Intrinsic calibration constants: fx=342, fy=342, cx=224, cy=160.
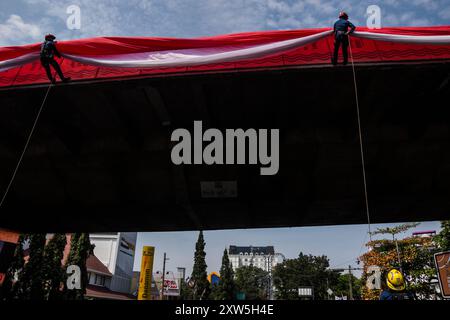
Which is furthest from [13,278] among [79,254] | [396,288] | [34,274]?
[396,288]

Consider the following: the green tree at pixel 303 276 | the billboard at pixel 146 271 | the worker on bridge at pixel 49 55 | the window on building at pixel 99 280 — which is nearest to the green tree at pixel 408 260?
the billboard at pixel 146 271

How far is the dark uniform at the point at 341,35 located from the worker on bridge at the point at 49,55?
21.3 feet

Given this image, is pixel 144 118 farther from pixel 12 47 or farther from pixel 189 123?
pixel 12 47

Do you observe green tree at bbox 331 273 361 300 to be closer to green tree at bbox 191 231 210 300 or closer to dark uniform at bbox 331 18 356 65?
green tree at bbox 191 231 210 300

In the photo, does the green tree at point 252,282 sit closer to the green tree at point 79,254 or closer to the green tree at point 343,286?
the green tree at point 343,286

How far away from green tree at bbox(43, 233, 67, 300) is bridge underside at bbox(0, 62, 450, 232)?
18681 millimetres

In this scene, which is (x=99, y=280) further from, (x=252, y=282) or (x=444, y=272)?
(x=252, y=282)

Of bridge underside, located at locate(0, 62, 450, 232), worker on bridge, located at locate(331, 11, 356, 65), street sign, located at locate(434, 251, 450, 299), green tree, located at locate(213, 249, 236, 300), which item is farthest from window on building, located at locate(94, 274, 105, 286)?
worker on bridge, located at locate(331, 11, 356, 65)

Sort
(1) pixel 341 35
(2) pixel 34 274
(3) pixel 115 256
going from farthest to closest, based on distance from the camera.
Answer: (3) pixel 115 256 < (2) pixel 34 274 < (1) pixel 341 35

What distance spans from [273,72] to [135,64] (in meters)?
→ 3.24

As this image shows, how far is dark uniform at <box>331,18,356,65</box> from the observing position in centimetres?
755

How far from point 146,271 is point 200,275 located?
2162 inches

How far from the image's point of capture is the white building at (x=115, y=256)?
Answer: 6938 centimetres

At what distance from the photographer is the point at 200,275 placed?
3258 inches
